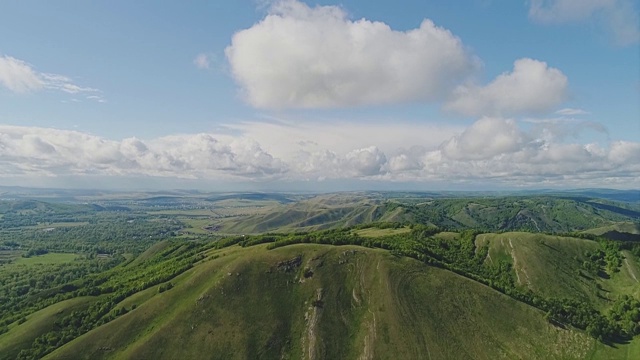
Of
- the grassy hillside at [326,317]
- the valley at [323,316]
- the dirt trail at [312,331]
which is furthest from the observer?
the valley at [323,316]

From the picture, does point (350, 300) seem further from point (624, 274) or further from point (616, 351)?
point (624, 274)

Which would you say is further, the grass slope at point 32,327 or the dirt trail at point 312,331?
the grass slope at point 32,327

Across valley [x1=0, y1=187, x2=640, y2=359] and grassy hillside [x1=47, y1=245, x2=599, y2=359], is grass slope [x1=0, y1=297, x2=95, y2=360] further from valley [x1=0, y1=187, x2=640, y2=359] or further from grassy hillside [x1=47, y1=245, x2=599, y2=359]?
grassy hillside [x1=47, y1=245, x2=599, y2=359]

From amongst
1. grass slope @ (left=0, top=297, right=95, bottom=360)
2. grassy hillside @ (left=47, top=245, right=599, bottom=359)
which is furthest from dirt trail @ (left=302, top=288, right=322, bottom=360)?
grass slope @ (left=0, top=297, right=95, bottom=360)

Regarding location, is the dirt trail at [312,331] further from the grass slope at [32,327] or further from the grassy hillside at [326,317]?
the grass slope at [32,327]

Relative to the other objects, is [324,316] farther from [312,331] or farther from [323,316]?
[312,331]

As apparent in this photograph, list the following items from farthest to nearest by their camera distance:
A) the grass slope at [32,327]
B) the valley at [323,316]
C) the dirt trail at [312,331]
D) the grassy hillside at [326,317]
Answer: the grass slope at [32,327]
the valley at [323,316]
the grassy hillside at [326,317]
the dirt trail at [312,331]

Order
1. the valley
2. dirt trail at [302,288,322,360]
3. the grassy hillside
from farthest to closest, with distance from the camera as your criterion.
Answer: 1. the valley
2. the grassy hillside
3. dirt trail at [302,288,322,360]

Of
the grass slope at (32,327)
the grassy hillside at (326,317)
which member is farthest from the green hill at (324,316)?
the grass slope at (32,327)
